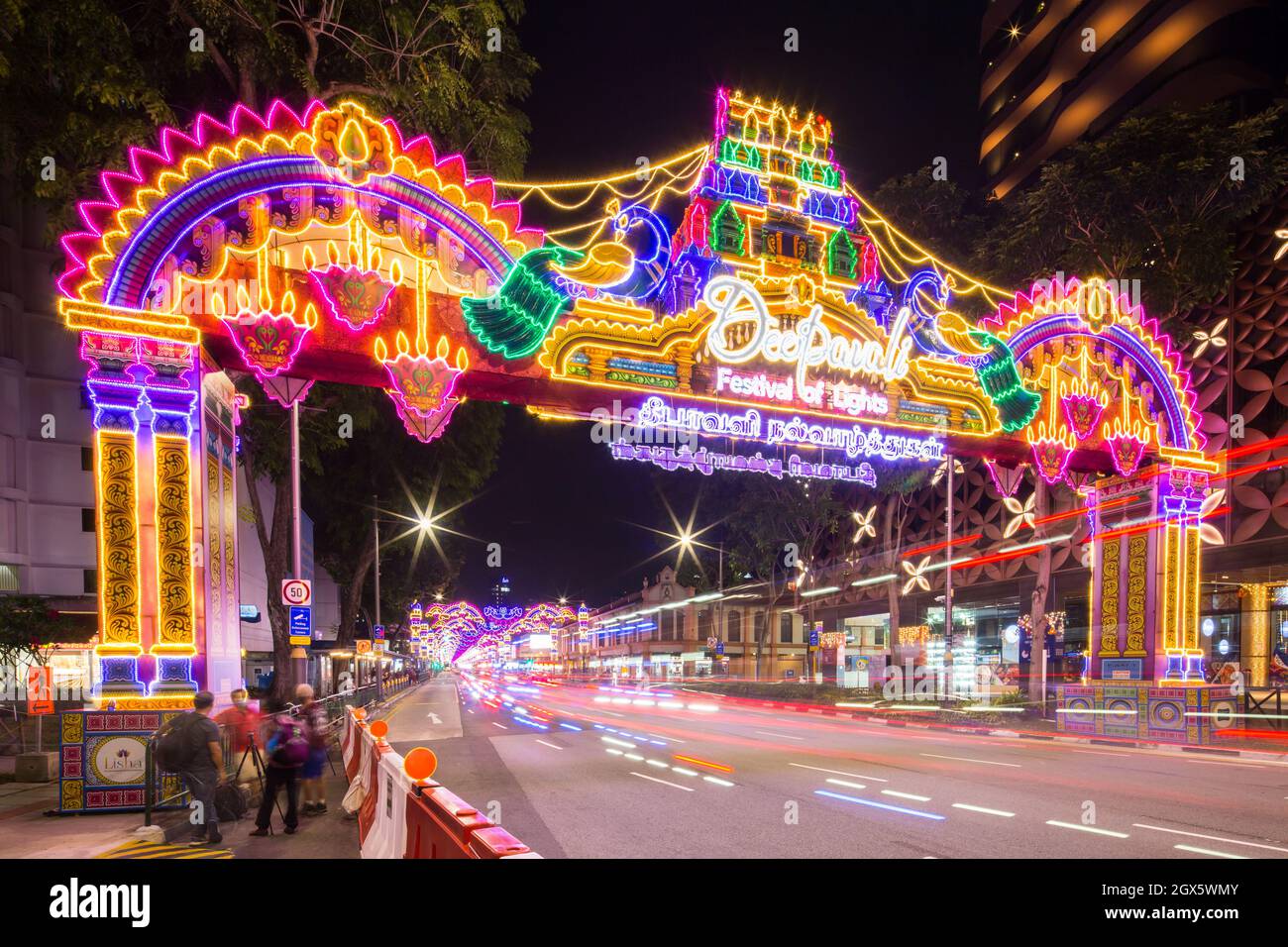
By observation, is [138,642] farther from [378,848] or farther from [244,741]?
[378,848]

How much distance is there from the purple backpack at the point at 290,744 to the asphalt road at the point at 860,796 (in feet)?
8.34

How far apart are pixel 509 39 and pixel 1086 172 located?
63.8ft

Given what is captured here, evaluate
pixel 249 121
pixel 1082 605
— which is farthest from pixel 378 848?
pixel 1082 605

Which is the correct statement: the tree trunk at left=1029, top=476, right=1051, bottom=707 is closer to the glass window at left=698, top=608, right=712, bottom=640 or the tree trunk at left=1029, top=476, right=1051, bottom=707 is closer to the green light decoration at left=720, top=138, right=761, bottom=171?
the green light decoration at left=720, top=138, right=761, bottom=171

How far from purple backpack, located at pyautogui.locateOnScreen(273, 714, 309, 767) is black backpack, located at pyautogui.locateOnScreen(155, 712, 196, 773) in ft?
3.43

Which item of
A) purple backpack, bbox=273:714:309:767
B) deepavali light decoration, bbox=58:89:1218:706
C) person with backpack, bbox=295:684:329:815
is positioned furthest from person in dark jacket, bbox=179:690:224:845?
deepavali light decoration, bbox=58:89:1218:706

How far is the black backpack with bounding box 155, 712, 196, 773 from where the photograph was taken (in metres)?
8.98

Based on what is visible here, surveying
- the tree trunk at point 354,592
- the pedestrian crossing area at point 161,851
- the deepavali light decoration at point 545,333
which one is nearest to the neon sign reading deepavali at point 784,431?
the deepavali light decoration at point 545,333

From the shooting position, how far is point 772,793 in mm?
12344

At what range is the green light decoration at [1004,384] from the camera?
17406mm

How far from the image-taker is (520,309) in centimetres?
1352

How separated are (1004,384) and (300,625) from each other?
53.3 feet

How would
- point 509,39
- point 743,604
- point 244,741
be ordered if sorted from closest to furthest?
point 244,741, point 509,39, point 743,604

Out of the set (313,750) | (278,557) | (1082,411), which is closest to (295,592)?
(278,557)
